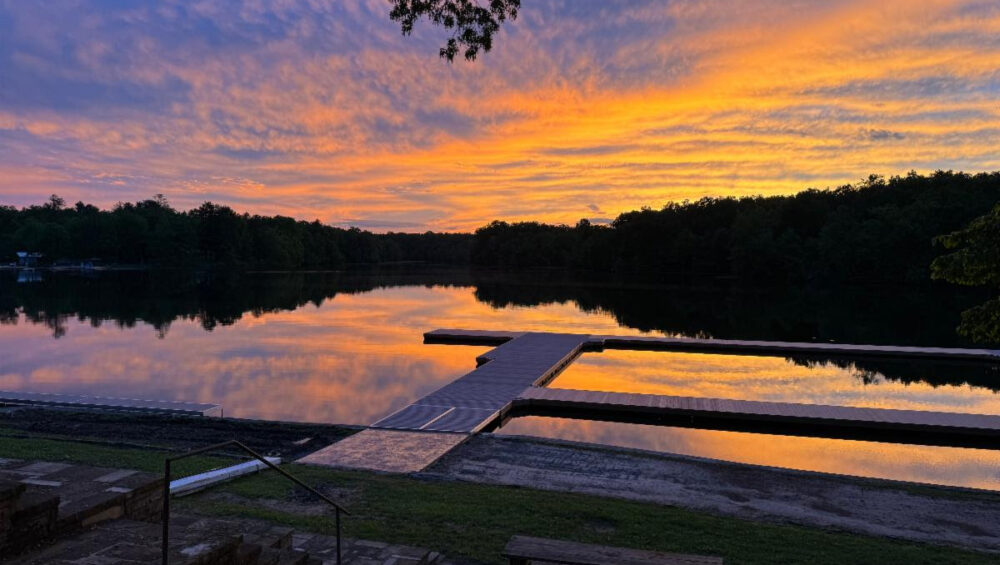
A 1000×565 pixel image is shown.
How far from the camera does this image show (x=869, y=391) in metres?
16.0

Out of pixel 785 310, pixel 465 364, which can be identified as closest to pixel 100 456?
pixel 465 364

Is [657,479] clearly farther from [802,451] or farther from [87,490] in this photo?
[87,490]

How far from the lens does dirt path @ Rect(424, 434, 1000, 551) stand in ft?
20.9

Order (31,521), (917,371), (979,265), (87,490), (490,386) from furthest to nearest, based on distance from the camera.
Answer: (917,371)
(490,386)
(979,265)
(87,490)
(31,521)

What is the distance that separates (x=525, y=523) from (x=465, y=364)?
44.2 ft

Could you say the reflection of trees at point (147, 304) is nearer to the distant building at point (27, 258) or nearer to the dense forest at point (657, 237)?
the dense forest at point (657, 237)

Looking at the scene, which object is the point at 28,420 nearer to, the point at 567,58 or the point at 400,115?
the point at 567,58

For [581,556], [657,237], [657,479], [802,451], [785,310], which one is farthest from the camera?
[657,237]

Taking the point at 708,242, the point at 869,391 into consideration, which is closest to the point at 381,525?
the point at 869,391

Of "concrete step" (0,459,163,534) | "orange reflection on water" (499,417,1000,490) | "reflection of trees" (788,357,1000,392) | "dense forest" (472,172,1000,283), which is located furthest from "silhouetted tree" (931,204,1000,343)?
"dense forest" (472,172,1000,283)

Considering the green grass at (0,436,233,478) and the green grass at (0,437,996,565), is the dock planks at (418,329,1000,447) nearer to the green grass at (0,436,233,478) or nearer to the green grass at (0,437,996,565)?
the green grass at (0,436,233,478)

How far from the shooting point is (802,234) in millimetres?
69188

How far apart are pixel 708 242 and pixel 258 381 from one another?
70.2 m

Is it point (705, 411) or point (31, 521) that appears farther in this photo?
point (705, 411)
